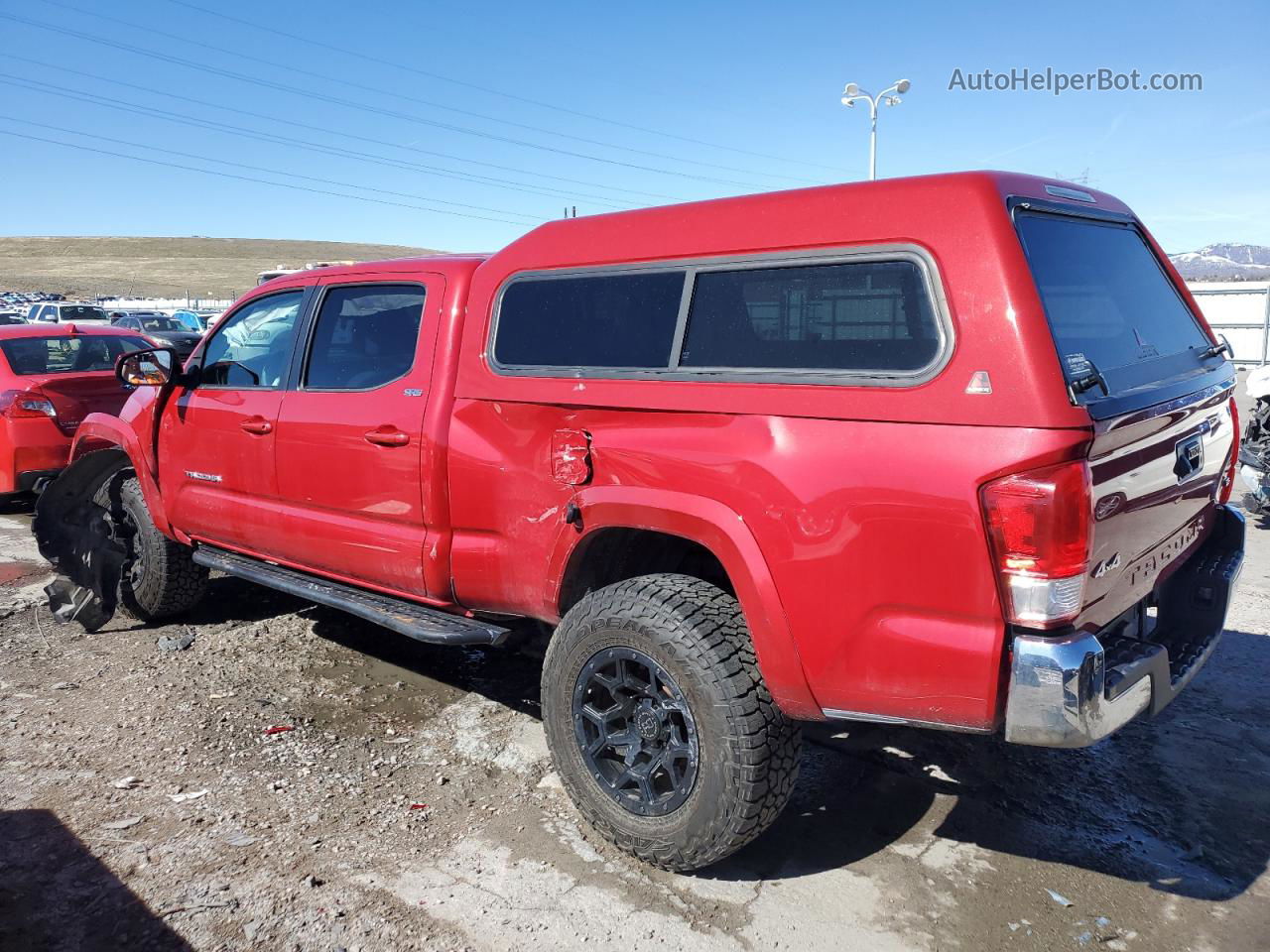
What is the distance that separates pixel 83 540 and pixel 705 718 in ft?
13.7

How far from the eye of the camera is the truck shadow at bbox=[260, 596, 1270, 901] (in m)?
3.18

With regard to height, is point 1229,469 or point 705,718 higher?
point 1229,469

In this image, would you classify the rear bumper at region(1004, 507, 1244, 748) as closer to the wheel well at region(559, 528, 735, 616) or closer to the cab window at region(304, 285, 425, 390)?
the wheel well at region(559, 528, 735, 616)

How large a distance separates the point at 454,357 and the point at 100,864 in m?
2.07

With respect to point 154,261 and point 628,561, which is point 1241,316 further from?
point 154,261

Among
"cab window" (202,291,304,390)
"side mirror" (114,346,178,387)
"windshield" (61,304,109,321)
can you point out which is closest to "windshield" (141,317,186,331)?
"windshield" (61,304,109,321)

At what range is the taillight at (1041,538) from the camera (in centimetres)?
233

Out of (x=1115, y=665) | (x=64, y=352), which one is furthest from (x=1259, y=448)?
(x=64, y=352)

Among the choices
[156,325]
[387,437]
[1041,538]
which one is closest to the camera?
[1041,538]

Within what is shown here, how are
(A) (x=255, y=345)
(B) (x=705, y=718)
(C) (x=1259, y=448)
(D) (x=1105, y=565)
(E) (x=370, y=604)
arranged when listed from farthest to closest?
(C) (x=1259, y=448) < (A) (x=255, y=345) < (E) (x=370, y=604) < (B) (x=705, y=718) < (D) (x=1105, y=565)

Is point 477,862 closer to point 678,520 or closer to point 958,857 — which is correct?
point 678,520

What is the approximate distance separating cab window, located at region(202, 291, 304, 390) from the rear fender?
2.24m

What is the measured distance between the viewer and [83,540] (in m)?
5.46

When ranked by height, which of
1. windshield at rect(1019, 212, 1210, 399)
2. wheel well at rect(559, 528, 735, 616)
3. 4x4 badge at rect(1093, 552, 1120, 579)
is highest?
windshield at rect(1019, 212, 1210, 399)
